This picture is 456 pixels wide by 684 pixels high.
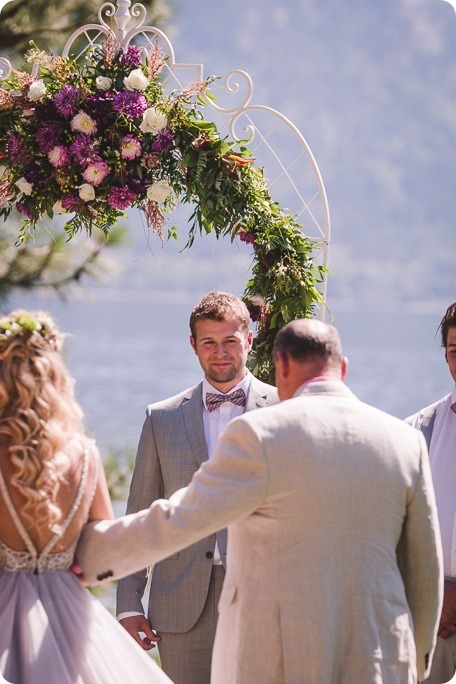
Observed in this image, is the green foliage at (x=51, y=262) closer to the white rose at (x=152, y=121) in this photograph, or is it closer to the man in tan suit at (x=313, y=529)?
the white rose at (x=152, y=121)

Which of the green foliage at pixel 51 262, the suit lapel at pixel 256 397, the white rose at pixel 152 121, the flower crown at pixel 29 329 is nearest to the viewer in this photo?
the flower crown at pixel 29 329

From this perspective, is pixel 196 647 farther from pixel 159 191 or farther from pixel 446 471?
pixel 159 191

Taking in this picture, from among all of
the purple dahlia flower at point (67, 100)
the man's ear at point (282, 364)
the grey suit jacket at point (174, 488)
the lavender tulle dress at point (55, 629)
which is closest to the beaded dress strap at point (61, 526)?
the lavender tulle dress at point (55, 629)

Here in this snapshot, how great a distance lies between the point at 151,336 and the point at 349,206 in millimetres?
25111

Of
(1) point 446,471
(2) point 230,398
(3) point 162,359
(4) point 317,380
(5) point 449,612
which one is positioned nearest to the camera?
(4) point 317,380

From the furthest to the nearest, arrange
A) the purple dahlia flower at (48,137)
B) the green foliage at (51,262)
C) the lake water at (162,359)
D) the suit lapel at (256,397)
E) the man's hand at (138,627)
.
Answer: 1. the lake water at (162,359)
2. the green foliage at (51,262)
3. the purple dahlia flower at (48,137)
4. the suit lapel at (256,397)
5. the man's hand at (138,627)

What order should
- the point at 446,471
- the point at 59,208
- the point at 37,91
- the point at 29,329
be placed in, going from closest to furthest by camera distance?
the point at 29,329, the point at 446,471, the point at 37,91, the point at 59,208

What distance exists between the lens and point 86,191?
5254mm

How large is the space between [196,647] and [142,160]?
92.1 inches

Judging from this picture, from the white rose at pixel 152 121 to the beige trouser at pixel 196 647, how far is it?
2.13 meters

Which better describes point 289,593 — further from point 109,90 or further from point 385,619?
point 109,90

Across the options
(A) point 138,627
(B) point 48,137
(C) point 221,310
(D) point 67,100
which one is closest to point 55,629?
(A) point 138,627

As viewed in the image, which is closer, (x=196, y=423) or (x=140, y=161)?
(x=196, y=423)

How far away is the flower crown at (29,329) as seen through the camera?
3.54m
